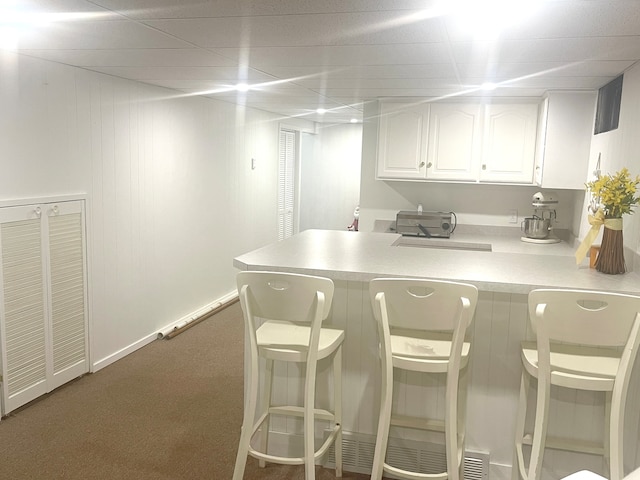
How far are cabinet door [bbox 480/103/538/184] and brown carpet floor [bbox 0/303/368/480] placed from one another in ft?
8.62

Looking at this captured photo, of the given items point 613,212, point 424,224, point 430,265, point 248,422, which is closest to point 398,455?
point 248,422

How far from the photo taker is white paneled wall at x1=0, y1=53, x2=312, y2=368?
136 inches

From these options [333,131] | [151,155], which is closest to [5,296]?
[151,155]

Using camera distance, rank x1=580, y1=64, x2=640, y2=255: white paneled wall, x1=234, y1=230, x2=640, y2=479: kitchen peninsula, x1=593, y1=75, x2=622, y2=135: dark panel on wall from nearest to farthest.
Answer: x1=234, y1=230, x2=640, y2=479: kitchen peninsula < x1=580, y1=64, x2=640, y2=255: white paneled wall < x1=593, y1=75, x2=622, y2=135: dark panel on wall

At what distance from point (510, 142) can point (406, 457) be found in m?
2.95

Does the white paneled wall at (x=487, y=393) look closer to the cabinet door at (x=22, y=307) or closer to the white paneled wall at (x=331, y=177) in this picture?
the cabinet door at (x=22, y=307)

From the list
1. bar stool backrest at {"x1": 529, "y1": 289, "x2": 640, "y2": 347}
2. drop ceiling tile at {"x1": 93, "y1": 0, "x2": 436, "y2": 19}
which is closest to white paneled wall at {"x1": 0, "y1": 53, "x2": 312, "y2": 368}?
drop ceiling tile at {"x1": 93, "y1": 0, "x2": 436, "y2": 19}

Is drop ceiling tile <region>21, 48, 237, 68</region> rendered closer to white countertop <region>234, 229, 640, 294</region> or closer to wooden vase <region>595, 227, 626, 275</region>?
white countertop <region>234, 229, 640, 294</region>

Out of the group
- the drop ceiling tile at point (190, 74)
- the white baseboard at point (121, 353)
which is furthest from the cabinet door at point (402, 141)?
the white baseboard at point (121, 353)

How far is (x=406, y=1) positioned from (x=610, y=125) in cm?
237

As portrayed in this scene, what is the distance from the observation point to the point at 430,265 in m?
2.75

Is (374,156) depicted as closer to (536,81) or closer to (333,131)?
(536,81)

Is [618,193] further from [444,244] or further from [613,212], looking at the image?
[444,244]

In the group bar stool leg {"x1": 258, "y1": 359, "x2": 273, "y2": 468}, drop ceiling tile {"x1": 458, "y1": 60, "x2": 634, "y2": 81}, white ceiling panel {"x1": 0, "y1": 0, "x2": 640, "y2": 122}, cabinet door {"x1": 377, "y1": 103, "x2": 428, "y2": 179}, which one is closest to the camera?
white ceiling panel {"x1": 0, "y1": 0, "x2": 640, "y2": 122}
